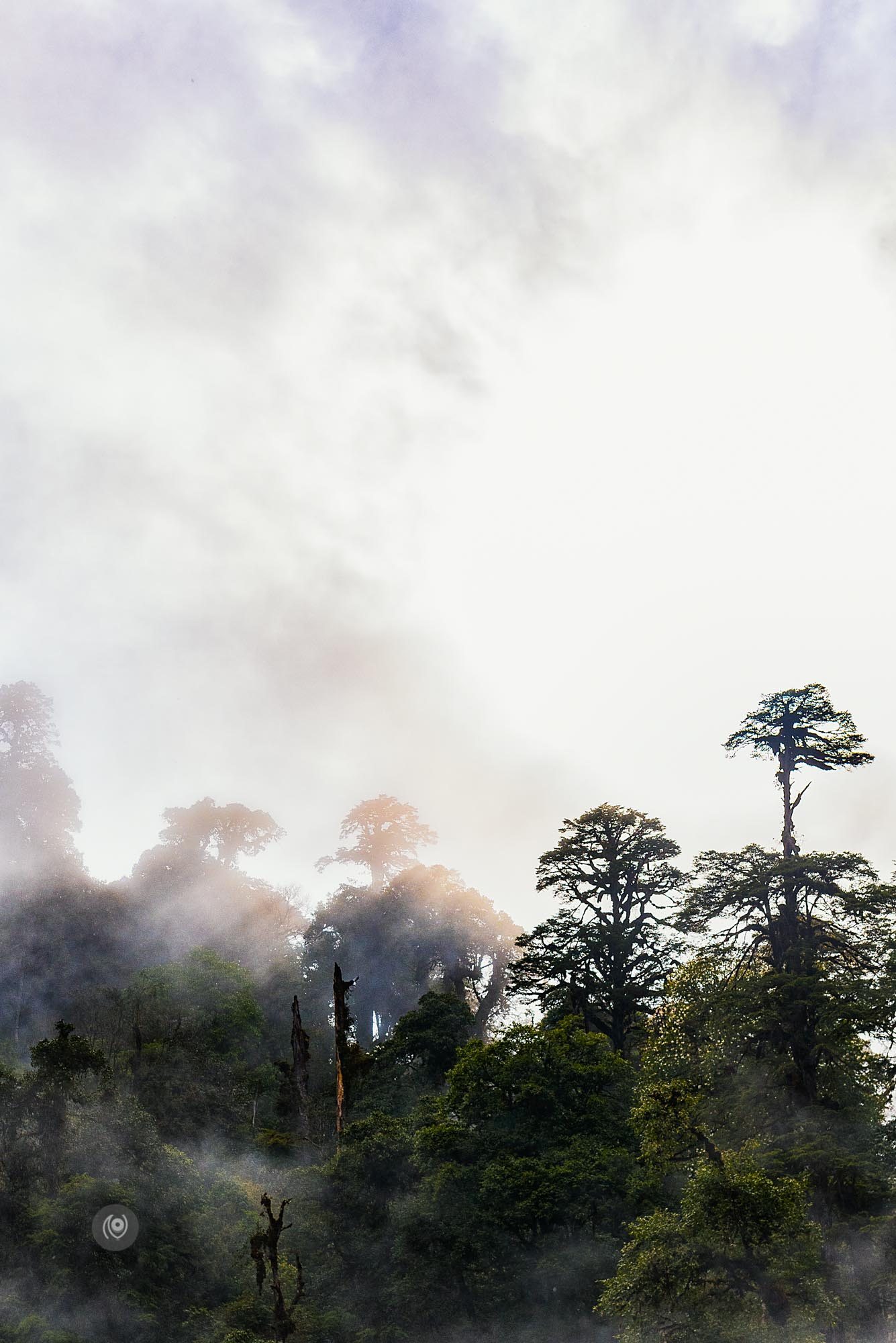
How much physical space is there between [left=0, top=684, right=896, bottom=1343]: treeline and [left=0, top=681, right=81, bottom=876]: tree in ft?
72.2

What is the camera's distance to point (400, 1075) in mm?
48750

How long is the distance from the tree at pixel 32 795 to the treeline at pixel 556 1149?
22019mm

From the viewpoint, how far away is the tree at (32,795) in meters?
72.9

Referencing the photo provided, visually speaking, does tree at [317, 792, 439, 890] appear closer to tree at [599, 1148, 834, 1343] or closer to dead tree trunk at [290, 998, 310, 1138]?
dead tree trunk at [290, 998, 310, 1138]

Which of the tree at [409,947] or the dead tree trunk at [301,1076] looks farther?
the tree at [409,947]

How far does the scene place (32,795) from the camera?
78500 mm

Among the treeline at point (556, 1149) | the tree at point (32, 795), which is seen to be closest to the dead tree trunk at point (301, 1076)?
the treeline at point (556, 1149)

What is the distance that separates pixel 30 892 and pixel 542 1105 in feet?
144

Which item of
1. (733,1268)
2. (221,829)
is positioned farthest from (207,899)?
(733,1268)

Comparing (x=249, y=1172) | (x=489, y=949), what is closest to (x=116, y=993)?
(x=249, y=1172)

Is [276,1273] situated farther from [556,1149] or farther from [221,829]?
[221,829]

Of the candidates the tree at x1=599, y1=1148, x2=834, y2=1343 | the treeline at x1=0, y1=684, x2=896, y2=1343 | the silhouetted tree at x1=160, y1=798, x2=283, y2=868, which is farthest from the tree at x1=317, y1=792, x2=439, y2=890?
the tree at x1=599, y1=1148, x2=834, y2=1343

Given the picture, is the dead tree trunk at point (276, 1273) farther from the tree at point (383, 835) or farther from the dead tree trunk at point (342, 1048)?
the tree at point (383, 835)

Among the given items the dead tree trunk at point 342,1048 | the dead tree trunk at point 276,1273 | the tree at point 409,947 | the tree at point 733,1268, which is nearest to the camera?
the tree at point 733,1268
